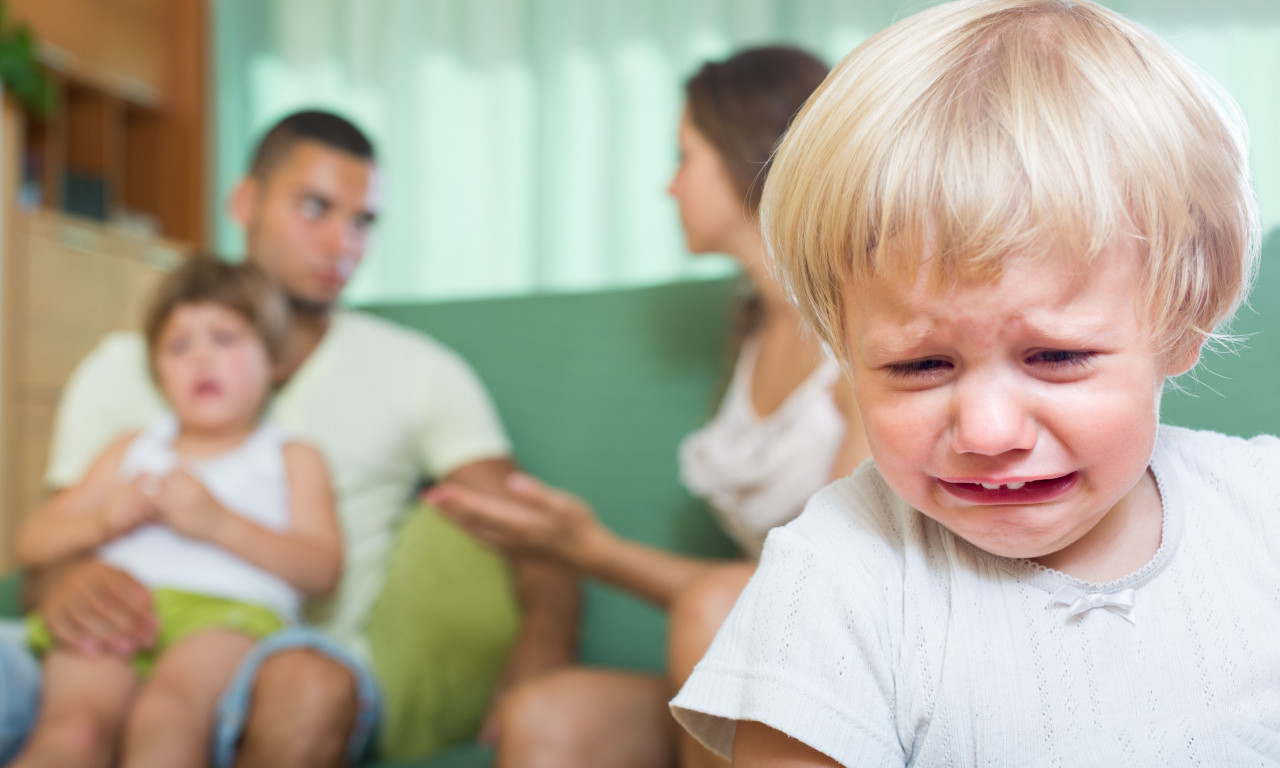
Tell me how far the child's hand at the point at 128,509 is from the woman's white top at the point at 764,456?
0.65 metres

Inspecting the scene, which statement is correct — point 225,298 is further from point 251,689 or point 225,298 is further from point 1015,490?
point 1015,490

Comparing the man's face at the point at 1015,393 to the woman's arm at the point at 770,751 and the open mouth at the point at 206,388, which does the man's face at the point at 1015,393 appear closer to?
the woman's arm at the point at 770,751

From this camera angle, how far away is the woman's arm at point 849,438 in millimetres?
943

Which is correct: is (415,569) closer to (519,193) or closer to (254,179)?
A: (254,179)

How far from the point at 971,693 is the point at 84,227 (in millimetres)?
3281

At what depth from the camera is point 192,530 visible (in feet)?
4.28

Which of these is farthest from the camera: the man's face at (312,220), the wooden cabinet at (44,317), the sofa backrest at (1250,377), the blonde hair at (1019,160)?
the wooden cabinet at (44,317)

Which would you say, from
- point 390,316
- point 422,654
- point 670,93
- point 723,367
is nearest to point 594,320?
point 723,367

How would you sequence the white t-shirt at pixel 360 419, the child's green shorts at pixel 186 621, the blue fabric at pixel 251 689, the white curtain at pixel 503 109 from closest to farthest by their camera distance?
1. the blue fabric at pixel 251 689
2. the child's green shorts at pixel 186 621
3. the white t-shirt at pixel 360 419
4. the white curtain at pixel 503 109

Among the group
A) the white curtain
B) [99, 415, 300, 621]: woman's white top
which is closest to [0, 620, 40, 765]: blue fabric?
[99, 415, 300, 621]: woman's white top

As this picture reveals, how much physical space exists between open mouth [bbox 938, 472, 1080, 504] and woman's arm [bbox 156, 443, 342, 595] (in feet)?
3.28


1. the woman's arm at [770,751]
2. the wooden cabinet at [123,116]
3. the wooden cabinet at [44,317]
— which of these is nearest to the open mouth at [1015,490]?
the woman's arm at [770,751]

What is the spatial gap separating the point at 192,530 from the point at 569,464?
52 centimetres

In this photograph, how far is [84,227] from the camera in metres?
3.22
